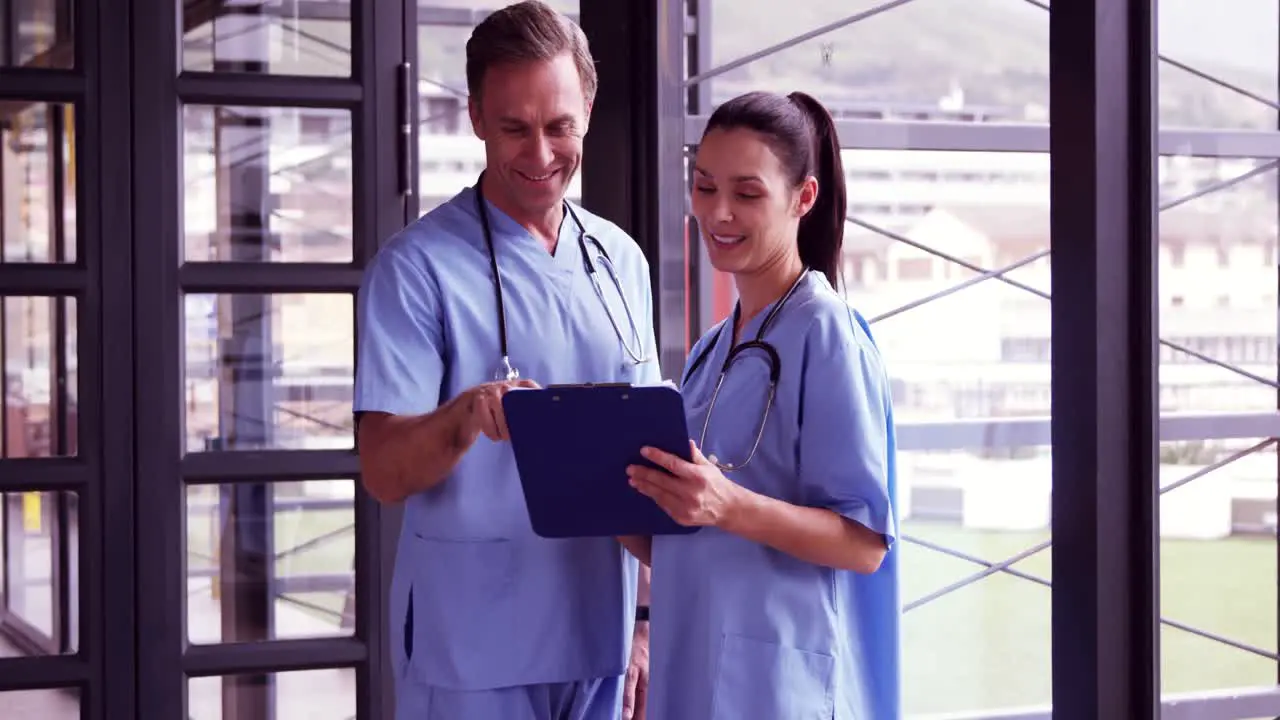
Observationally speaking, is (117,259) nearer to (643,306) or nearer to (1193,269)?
(643,306)

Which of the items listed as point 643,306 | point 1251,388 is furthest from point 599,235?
point 1251,388

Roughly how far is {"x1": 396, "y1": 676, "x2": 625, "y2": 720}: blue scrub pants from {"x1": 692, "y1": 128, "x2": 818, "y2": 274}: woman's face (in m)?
0.47

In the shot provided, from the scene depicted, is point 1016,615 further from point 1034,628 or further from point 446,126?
point 446,126

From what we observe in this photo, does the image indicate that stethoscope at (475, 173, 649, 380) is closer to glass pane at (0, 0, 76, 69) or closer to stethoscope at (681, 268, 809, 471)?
stethoscope at (681, 268, 809, 471)

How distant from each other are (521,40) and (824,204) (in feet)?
1.12

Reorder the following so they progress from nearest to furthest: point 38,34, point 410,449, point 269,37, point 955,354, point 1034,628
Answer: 1. point 410,449
2. point 38,34
3. point 269,37
4. point 955,354
5. point 1034,628

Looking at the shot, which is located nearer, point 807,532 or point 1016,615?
point 807,532

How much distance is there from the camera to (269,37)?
2.22m

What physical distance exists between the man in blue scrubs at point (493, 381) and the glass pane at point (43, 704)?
3.51 ft

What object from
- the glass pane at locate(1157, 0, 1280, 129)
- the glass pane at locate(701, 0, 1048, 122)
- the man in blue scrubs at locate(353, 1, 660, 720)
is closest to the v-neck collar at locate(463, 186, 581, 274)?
the man in blue scrubs at locate(353, 1, 660, 720)

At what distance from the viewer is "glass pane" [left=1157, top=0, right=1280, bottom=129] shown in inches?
78.5

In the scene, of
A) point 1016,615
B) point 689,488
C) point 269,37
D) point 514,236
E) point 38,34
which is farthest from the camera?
point 1016,615

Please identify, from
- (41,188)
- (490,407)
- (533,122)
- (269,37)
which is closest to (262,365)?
(41,188)

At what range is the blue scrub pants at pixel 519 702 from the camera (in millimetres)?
1287
